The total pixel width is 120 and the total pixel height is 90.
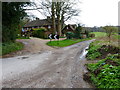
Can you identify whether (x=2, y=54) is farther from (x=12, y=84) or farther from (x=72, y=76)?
(x=72, y=76)

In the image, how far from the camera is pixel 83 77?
4.58 m

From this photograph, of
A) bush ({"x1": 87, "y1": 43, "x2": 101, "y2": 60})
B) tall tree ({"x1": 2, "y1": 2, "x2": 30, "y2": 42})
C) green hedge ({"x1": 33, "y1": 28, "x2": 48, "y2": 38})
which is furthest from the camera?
green hedge ({"x1": 33, "y1": 28, "x2": 48, "y2": 38})

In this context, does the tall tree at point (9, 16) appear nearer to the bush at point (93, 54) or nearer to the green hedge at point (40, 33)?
the bush at point (93, 54)

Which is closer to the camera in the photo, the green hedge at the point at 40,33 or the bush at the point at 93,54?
the bush at the point at 93,54

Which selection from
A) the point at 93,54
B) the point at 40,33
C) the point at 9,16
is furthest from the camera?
the point at 40,33

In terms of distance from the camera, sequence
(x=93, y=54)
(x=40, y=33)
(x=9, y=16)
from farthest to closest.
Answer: (x=40, y=33), (x=9, y=16), (x=93, y=54)

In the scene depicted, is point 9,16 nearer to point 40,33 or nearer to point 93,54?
point 93,54

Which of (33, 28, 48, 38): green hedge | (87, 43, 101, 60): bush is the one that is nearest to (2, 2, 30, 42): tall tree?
(87, 43, 101, 60): bush

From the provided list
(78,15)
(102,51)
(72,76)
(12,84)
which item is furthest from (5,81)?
(78,15)

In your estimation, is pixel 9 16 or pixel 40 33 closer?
pixel 9 16

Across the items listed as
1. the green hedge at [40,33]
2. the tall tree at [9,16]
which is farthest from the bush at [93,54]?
the green hedge at [40,33]

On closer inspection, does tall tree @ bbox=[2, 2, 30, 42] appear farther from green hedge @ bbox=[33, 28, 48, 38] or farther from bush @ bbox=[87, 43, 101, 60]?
green hedge @ bbox=[33, 28, 48, 38]

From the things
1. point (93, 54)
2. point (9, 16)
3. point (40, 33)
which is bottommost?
point (93, 54)

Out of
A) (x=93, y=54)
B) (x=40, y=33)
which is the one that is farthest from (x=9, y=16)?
(x=40, y=33)
